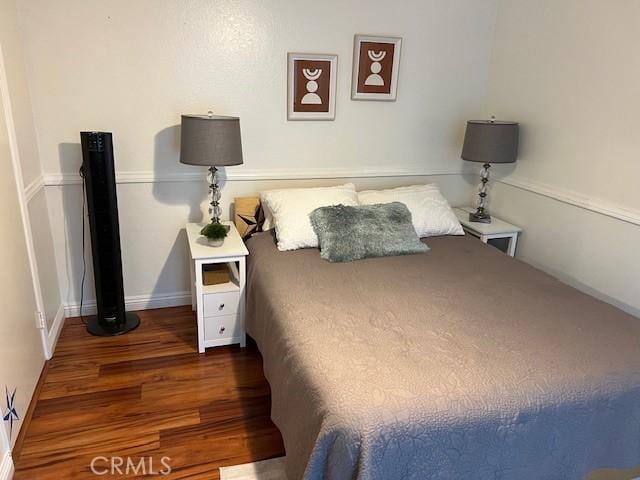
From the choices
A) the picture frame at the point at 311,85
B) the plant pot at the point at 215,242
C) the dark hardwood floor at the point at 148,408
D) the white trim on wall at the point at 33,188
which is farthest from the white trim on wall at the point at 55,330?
the picture frame at the point at 311,85

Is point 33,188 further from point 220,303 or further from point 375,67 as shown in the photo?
point 375,67

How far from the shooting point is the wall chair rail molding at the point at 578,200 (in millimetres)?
2354

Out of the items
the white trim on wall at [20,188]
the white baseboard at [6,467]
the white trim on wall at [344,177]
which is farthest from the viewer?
the white trim on wall at [344,177]

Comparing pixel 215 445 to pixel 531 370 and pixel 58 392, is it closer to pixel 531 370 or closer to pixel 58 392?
pixel 58 392

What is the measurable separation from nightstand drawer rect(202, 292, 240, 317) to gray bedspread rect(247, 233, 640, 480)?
44 cm

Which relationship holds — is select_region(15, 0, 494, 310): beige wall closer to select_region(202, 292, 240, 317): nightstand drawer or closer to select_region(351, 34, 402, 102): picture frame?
select_region(351, 34, 402, 102): picture frame

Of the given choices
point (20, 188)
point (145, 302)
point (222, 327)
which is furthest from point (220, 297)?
point (20, 188)

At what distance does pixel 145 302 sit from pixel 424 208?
188 cm

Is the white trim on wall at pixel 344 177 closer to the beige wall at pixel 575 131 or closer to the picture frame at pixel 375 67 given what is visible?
the beige wall at pixel 575 131

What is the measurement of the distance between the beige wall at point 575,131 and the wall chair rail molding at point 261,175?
64 cm

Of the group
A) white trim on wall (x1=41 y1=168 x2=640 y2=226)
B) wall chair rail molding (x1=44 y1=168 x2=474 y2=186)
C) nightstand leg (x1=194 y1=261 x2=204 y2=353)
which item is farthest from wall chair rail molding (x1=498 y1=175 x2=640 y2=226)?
nightstand leg (x1=194 y1=261 x2=204 y2=353)

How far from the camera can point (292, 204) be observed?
2732 mm

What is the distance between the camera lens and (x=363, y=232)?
260 centimetres

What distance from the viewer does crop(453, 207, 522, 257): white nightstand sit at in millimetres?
3006
